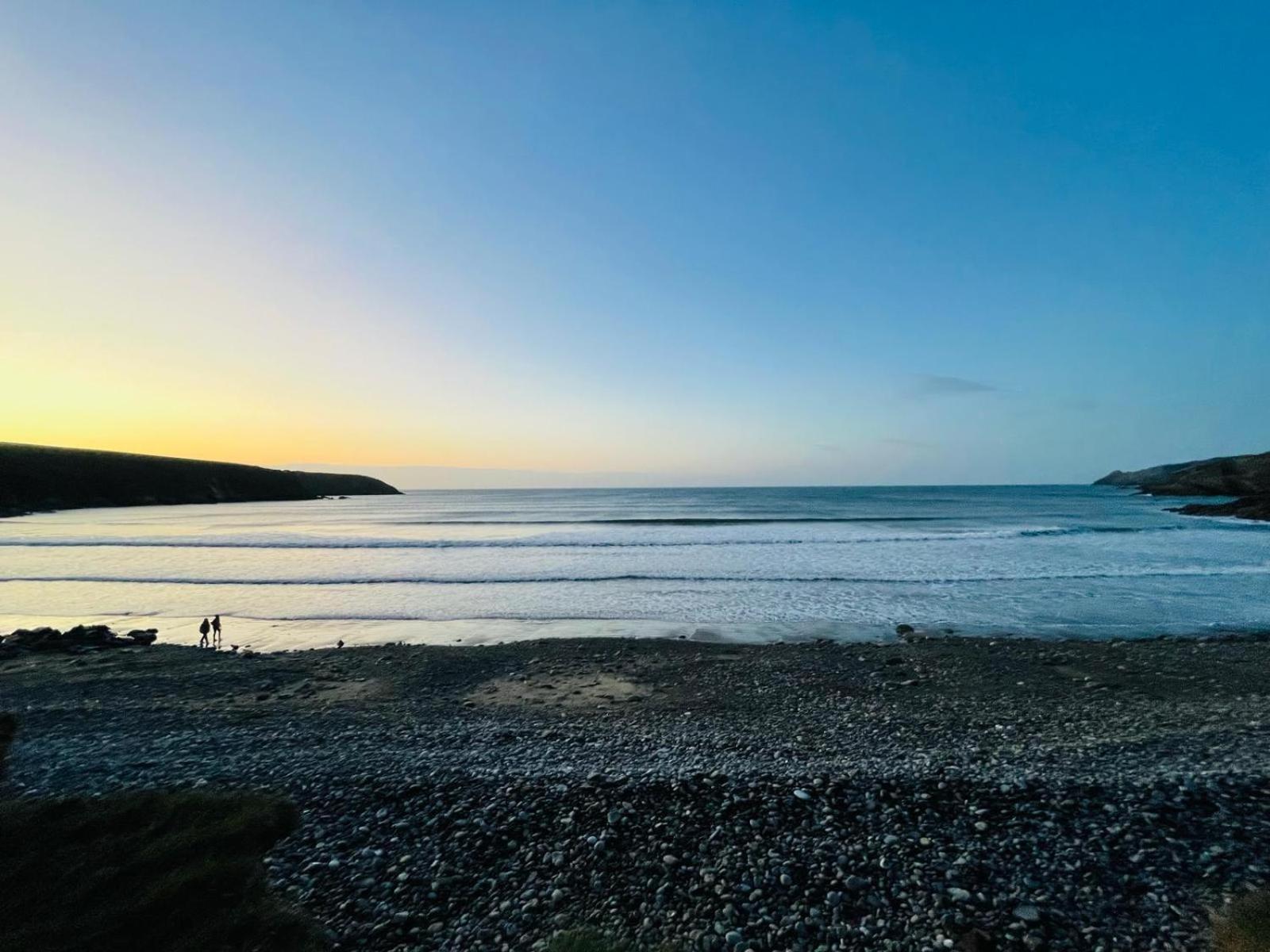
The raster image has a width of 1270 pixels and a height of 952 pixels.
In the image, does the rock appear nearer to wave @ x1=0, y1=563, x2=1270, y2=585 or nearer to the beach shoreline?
the beach shoreline

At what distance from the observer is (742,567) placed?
27266mm

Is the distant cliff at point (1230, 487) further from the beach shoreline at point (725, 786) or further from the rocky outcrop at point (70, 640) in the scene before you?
the rocky outcrop at point (70, 640)

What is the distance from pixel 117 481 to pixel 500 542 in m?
92.6

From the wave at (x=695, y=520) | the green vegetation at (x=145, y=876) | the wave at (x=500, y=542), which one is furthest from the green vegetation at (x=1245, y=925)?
the wave at (x=695, y=520)

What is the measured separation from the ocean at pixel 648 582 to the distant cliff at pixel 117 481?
48.8 meters

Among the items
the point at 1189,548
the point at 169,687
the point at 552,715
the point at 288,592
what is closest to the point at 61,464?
the point at 288,592

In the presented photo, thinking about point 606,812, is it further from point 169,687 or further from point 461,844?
point 169,687

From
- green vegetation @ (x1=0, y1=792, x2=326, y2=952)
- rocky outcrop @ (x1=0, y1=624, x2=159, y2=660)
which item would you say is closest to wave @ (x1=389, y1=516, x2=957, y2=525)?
rocky outcrop @ (x1=0, y1=624, x2=159, y2=660)

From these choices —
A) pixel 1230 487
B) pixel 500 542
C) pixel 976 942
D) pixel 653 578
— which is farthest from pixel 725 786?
pixel 1230 487

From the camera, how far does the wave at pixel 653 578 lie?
23.1 metres

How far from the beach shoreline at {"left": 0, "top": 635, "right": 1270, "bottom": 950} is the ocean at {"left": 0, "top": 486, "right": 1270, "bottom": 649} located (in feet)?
15.1

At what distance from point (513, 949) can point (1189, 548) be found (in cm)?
4008

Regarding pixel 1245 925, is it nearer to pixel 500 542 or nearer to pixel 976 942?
pixel 976 942

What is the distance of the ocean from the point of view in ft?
54.8
